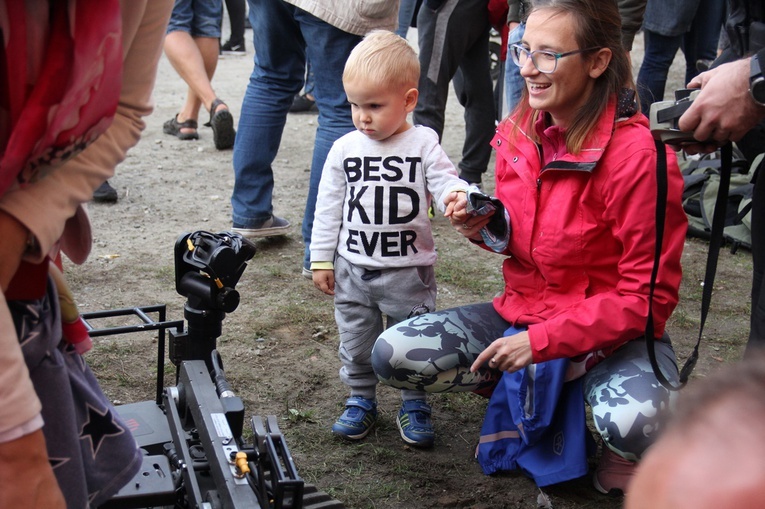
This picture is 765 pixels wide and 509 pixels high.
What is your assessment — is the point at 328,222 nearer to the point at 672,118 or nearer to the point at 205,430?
the point at 205,430

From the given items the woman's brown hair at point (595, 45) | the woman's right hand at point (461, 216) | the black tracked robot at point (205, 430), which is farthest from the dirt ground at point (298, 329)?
the woman's brown hair at point (595, 45)

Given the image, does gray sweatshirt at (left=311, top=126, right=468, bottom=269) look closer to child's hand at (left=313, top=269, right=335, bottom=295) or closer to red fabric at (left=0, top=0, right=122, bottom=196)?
child's hand at (left=313, top=269, right=335, bottom=295)

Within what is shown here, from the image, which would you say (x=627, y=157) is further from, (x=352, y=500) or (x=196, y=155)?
(x=196, y=155)

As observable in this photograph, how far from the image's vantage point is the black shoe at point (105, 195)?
525 cm

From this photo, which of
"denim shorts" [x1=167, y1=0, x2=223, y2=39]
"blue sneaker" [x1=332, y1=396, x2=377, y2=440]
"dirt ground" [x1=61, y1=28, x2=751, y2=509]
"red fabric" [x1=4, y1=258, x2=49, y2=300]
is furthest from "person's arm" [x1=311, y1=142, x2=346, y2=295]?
"denim shorts" [x1=167, y1=0, x2=223, y2=39]

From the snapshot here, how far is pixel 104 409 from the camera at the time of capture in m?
1.52

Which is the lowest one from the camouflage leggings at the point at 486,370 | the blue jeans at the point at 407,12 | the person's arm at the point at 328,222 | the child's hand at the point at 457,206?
the camouflage leggings at the point at 486,370

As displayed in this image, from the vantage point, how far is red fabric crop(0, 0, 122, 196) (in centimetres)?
124

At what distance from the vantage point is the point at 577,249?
2629 millimetres

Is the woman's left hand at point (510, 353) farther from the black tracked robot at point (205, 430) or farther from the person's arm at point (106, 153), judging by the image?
the person's arm at point (106, 153)

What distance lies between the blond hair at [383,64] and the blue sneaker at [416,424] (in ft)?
3.40

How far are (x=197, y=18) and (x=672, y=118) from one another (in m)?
4.54

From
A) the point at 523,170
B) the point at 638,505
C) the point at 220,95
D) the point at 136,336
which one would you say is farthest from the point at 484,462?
the point at 220,95

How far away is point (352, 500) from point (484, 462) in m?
0.44
